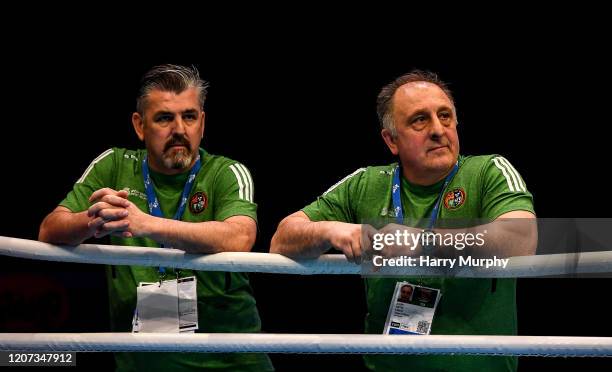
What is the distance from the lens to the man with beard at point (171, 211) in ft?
7.34

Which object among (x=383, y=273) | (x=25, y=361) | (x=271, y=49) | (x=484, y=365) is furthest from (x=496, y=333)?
(x=271, y=49)

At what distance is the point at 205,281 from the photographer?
8.21 ft

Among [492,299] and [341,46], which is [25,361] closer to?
[492,299]

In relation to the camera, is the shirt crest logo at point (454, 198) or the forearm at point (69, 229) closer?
the forearm at point (69, 229)

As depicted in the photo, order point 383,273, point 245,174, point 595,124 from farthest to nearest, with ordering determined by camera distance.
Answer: point 595,124 < point 245,174 < point 383,273

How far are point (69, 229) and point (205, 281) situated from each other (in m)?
0.46

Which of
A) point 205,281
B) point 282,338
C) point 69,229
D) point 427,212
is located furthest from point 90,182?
point 427,212

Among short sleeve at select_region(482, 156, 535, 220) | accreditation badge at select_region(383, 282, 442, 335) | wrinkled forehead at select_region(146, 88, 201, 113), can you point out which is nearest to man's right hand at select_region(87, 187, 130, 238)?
wrinkled forehead at select_region(146, 88, 201, 113)

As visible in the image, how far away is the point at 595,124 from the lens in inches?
134

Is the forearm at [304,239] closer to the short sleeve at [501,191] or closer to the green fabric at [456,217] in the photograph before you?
the green fabric at [456,217]

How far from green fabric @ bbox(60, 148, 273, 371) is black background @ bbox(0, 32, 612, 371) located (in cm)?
72

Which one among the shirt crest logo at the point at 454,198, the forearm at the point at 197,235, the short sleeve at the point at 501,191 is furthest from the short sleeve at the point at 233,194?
the short sleeve at the point at 501,191

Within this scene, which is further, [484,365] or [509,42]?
[509,42]

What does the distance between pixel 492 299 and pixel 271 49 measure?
174 centimetres
